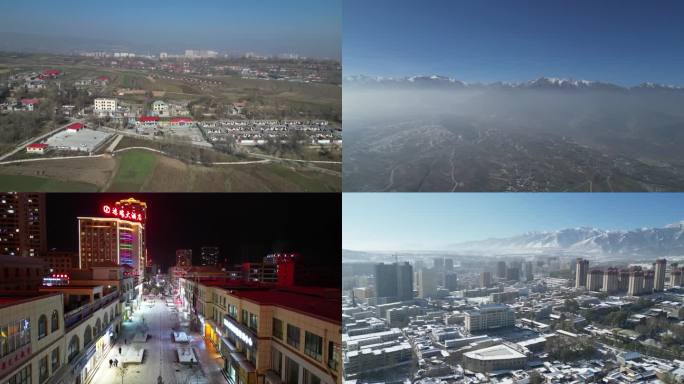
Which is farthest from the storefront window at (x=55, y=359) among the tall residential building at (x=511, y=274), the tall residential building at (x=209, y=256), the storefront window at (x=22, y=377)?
the tall residential building at (x=511, y=274)

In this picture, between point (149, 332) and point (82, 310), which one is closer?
point (82, 310)

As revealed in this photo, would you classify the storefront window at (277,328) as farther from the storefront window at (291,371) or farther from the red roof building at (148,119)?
the red roof building at (148,119)

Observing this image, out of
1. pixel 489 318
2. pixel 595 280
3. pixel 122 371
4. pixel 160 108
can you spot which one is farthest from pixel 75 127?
pixel 595 280

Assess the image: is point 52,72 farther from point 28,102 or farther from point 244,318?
point 244,318

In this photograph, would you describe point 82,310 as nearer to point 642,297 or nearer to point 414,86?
point 414,86

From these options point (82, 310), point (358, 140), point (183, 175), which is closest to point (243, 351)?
point (82, 310)

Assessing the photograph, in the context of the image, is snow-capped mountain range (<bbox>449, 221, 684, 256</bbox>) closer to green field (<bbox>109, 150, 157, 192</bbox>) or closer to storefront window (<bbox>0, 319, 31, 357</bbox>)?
green field (<bbox>109, 150, 157, 192</bbox>)
